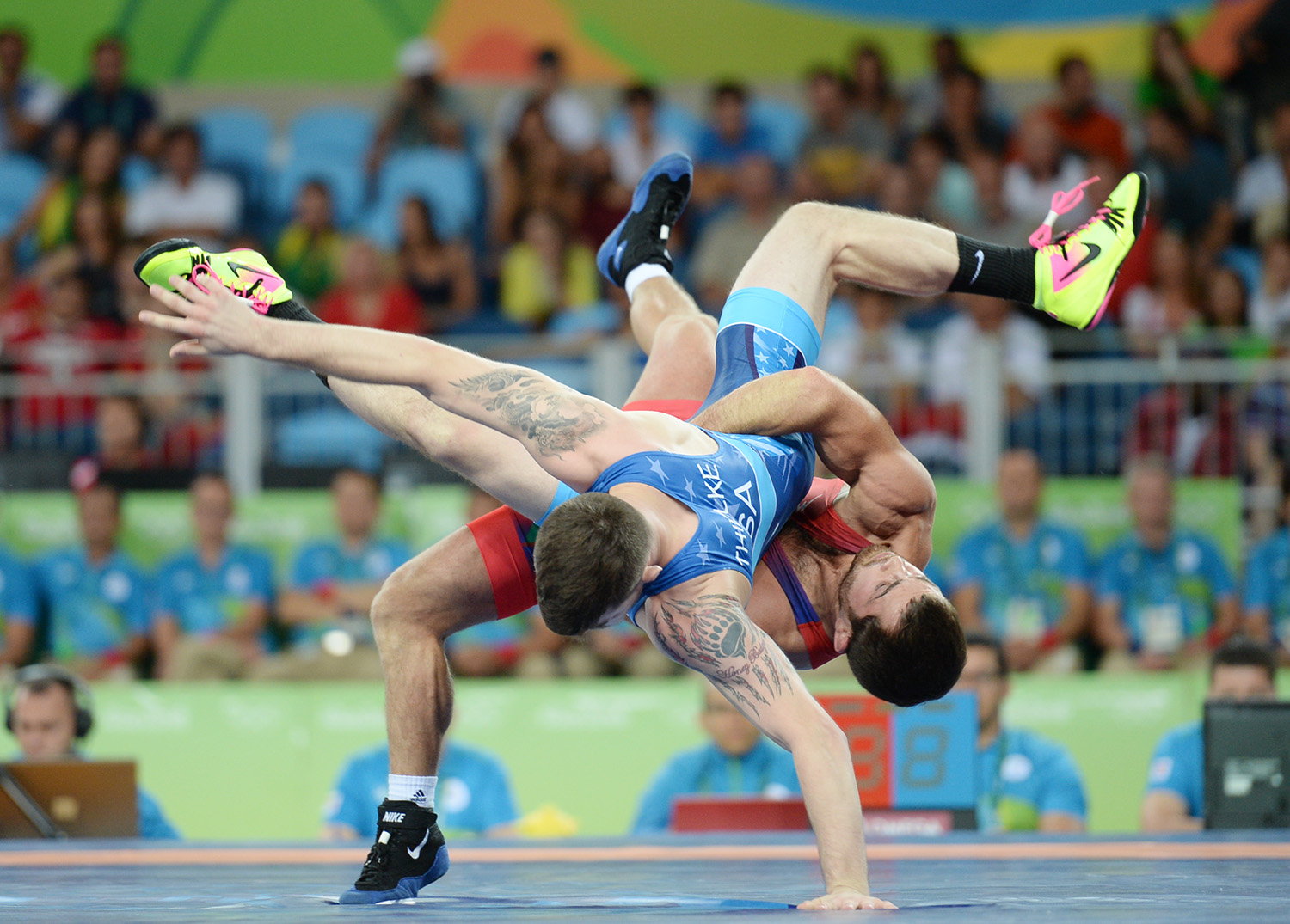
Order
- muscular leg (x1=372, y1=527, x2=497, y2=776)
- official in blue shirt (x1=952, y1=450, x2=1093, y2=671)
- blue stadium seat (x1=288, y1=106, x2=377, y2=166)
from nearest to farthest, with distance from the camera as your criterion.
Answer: muscular leg (x1=372, y1=527, x2=497, y2=776) < official in blue shirt (x1=952, y1=450, x2=1093, y2=671) < blue stadium seat (x1=288, y1=106, x2=377, y2=166)

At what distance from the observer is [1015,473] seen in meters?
6.88

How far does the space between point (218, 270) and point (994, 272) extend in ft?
5.86

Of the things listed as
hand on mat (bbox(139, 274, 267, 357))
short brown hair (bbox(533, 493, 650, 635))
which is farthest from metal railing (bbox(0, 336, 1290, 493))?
short brown hair (bbox(533, 493, 650, 635))

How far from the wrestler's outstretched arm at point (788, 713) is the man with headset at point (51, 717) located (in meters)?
3.13

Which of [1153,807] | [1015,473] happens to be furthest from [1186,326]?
[1153,807]

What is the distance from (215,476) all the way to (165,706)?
126 cm

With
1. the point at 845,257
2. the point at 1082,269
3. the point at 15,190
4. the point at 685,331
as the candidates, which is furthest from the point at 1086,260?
the point at 15,190

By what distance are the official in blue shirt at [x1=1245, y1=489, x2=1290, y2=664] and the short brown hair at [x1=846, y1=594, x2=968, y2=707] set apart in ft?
13.3

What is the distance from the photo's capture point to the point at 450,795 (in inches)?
228

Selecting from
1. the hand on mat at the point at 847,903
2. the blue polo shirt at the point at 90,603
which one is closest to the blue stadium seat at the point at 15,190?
the blue polo shirt at the point at 90,603

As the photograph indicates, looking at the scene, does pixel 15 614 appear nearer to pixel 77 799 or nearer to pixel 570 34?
pixel 77 799

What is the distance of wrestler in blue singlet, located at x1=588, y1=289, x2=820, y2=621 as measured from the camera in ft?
10.3

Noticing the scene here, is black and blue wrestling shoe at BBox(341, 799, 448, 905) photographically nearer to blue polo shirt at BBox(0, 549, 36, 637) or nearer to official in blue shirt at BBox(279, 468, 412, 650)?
official in blue shirt at BBox(279, 468, 412, 650)

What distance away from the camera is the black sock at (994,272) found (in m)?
3.96
